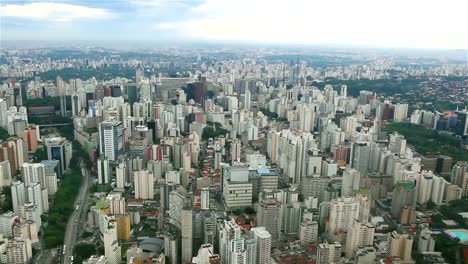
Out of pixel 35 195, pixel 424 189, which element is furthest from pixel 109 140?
pixel 424 189

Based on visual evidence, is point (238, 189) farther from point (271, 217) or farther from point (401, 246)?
point (401, 246)

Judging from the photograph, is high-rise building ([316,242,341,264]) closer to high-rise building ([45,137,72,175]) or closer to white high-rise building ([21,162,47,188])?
white high-rise building ([21,162,47,188])

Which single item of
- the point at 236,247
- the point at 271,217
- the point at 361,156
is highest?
the point at 361,156

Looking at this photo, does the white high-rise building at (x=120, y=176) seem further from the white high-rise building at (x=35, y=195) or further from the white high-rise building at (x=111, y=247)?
the white high-rise building at (x=111, y=247)

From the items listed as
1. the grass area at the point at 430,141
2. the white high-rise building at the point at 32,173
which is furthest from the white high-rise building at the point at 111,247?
the grass area at the point at 430,141

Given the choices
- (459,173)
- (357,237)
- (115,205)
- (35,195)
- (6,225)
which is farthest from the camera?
(459,173)

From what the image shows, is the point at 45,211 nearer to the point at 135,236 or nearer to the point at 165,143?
the point at 135,236

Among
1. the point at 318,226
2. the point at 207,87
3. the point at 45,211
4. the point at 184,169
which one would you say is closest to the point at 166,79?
the point at 207,87
